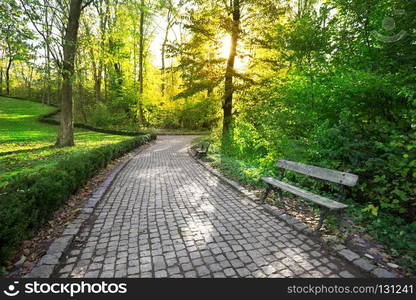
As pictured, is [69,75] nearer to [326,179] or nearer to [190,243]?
[190,243]

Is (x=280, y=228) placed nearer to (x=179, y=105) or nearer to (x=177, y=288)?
(x=177, y=288)

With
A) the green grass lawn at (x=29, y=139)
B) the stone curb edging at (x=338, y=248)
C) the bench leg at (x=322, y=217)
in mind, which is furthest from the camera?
the green grass lawn at (x=29, y=139)

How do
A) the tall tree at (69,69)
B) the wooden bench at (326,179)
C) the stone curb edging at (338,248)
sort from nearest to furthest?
the stone curb edging at (338,248)
the wooden bench at (326,179)
the tall tree at (69,69)

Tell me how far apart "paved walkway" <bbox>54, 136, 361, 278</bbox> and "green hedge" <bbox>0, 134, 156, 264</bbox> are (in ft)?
2.13

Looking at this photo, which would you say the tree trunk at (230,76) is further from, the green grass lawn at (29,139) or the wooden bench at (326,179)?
the green grass lawn at (29,139)

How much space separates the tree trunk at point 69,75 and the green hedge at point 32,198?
6.89 m

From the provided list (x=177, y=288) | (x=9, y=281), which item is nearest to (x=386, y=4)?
(x=177, y=288)

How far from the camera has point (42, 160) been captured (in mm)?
8203

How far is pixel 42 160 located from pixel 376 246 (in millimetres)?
10160

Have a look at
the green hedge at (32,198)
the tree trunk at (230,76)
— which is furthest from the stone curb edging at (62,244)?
the tree trunk at (230,76)

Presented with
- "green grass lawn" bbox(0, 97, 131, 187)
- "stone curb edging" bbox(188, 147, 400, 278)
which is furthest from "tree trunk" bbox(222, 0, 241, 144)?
"green grass lawn" bbox(0, 97, 131, 187)

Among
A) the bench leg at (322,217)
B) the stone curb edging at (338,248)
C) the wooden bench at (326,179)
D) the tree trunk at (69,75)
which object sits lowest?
the stone curb edging at (338,248)

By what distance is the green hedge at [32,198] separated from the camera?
8.27 feet

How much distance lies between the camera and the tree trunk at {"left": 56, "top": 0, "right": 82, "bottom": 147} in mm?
10516
